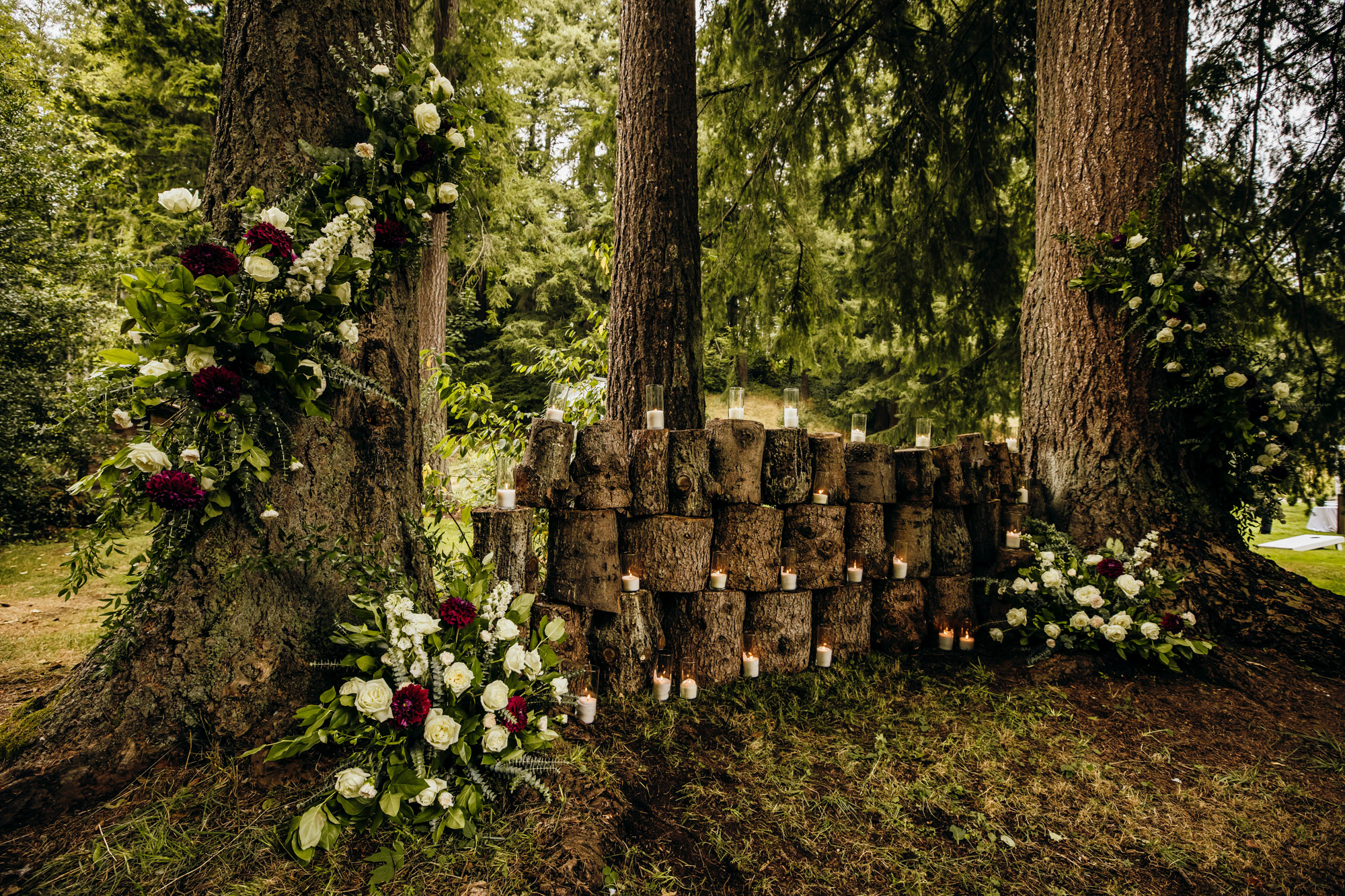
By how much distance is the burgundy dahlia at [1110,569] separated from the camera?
2900 mm

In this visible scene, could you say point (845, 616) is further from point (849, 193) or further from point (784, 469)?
point (849, 193)

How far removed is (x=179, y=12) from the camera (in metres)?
4.76

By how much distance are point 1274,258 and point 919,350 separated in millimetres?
2408

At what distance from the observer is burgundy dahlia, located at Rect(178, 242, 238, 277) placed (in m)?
1.56

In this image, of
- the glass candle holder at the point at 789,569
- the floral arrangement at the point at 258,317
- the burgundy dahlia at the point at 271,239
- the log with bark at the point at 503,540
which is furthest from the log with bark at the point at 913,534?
the burgundy dahlia at the point at 271,239

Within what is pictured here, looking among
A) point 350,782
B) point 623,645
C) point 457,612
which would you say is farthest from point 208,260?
point 623,645

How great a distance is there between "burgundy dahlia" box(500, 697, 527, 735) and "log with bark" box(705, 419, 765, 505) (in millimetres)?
1275

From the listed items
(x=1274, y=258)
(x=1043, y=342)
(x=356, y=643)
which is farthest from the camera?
(x=1274, y=258)

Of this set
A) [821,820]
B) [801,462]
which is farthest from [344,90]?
[821,820]

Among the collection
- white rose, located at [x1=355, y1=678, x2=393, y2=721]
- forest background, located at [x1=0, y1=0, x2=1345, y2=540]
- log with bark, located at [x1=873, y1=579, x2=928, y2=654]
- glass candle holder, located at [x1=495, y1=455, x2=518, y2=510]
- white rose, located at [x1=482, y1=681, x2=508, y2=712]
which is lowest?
log with bark, located at [x1=873, y1=579, x2=928, y2=654]

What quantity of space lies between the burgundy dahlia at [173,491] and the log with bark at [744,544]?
1.95 meters

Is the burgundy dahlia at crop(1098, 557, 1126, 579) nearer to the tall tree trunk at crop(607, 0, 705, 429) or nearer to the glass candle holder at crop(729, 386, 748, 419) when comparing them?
the glass candle holder at crop(729, 386, 748, 419)

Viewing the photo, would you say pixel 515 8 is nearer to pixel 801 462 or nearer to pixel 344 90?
pixel 344 90

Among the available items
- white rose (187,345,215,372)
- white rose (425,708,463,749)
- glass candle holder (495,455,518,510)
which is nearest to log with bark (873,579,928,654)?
glass candle holder (495,455,518,510)
